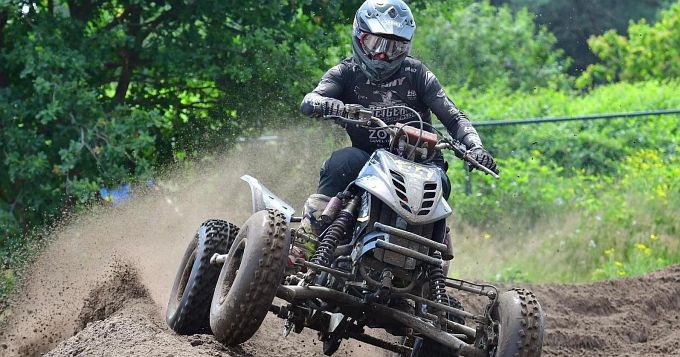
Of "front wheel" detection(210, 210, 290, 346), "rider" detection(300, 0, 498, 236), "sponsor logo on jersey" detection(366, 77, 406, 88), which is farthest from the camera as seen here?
"sponsor logo on jersey" detection(366, 77, 406, 88)

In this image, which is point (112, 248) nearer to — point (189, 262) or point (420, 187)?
point (189, 262)

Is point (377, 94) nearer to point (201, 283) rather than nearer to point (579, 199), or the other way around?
point (201, 283)

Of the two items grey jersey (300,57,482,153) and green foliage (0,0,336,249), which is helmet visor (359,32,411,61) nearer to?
grey jersey (300,57,482,153)

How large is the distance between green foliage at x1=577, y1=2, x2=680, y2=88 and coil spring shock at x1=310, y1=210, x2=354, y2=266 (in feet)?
67.9

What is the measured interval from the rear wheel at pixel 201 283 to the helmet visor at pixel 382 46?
5.21 feet

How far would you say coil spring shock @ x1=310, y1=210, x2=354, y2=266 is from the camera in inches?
290

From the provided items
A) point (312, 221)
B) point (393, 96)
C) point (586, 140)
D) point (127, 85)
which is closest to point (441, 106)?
point (393, 96)

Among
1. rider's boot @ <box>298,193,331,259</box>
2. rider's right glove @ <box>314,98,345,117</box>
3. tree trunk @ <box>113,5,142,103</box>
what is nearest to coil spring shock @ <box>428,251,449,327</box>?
rider's boot @ <box>298,193,331,259</box>

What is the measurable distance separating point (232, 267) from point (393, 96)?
1.78 meters

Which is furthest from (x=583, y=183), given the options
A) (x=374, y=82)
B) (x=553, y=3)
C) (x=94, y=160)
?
(x=553, y=3)

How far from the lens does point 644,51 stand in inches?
1128

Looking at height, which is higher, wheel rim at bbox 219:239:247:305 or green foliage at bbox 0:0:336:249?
green foliage at bbox 0:0:336:249

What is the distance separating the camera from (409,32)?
26.9ft

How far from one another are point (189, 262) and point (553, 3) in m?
25.1
